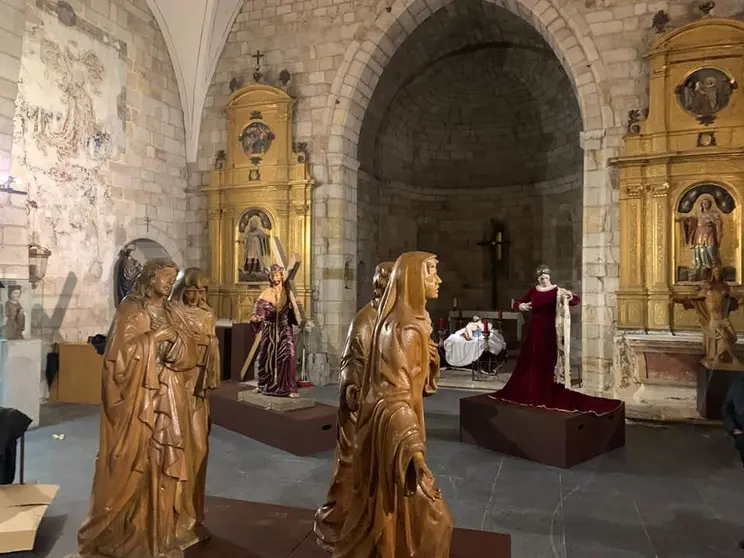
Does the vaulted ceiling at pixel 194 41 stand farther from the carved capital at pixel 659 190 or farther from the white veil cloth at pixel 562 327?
the carved capital at pixel 659 190

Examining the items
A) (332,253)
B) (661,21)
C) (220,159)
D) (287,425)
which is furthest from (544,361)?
(220,159)

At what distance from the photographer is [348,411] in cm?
329

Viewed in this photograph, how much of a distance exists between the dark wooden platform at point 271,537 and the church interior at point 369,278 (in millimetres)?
24

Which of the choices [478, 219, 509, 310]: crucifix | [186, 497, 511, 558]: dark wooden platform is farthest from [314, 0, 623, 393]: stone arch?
[186, 497, 511, 558]: dark wooden platform

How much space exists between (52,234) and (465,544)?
7.76 meters

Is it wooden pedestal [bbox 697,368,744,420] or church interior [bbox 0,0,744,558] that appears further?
wooden pedestal [bbox 697,368,744,420]

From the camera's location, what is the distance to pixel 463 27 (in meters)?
12.9

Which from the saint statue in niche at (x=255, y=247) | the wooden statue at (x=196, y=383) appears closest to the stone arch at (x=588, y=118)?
the saint statue in niche at (x=255, y=247)

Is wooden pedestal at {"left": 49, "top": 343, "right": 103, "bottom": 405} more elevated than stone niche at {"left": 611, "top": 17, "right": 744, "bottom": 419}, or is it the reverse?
stone niche at {"left": 611, "top": 17, "right": 744, "bottom": 419}

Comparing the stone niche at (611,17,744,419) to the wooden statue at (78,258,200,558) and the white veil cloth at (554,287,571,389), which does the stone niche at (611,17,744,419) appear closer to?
the white veil cloth at (554,287,571,389)

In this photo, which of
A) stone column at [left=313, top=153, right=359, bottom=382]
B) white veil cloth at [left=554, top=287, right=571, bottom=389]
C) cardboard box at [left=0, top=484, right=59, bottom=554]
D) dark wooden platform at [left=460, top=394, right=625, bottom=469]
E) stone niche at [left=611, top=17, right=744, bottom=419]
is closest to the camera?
cardboard box at [left=0, top=484, right=59, bottom=554]

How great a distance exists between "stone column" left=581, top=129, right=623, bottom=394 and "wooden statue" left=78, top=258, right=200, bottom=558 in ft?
24.5

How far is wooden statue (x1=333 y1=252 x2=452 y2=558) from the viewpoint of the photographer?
2619mm

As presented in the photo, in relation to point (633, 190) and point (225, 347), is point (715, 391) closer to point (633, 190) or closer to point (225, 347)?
point (633, 190)
